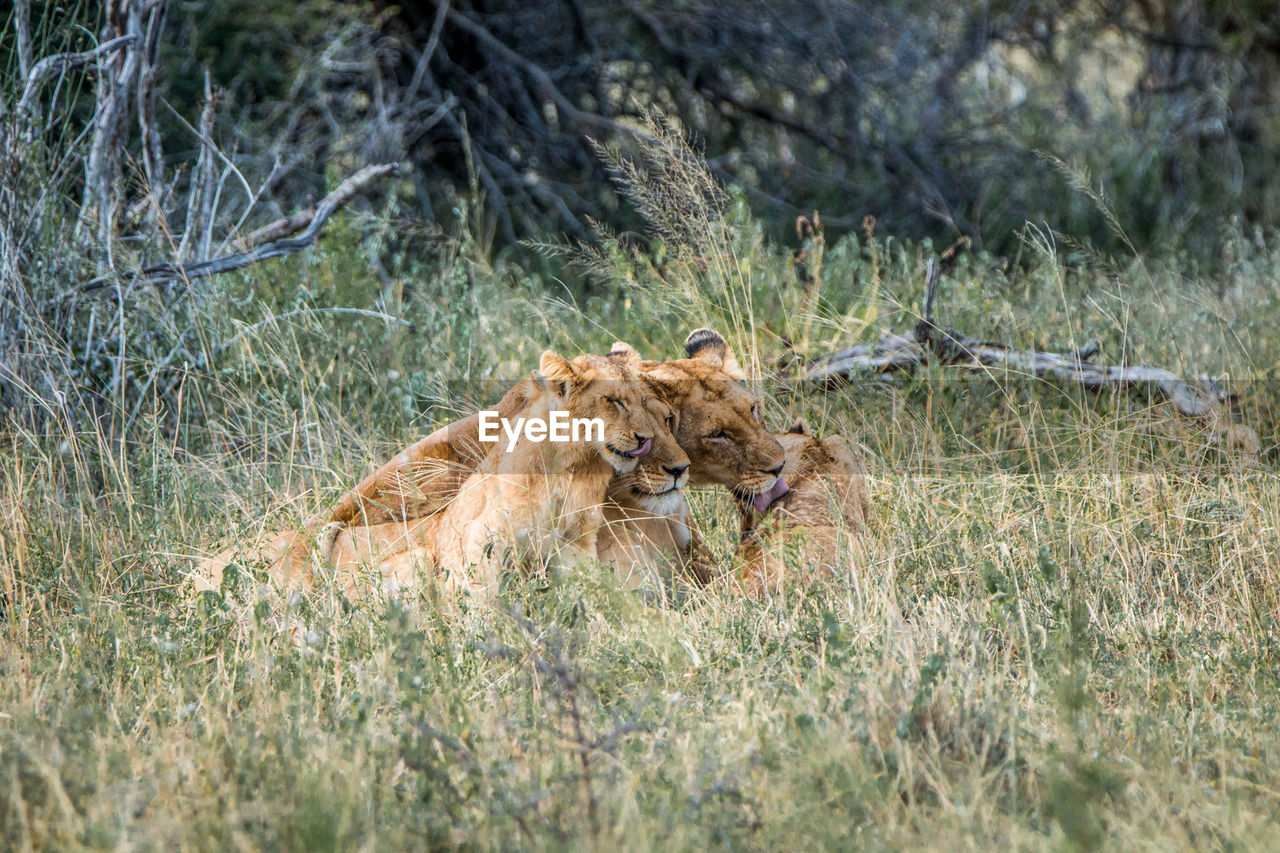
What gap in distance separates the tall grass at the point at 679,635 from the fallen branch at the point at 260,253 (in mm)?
269

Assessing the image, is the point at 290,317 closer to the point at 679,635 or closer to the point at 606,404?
the point at 606,404

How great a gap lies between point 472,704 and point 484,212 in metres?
7.07

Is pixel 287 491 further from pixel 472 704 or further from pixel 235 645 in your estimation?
pixel 472 704

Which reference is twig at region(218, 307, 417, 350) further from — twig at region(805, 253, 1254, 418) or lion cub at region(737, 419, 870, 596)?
lion cub at region(737, 419, 870, 596)

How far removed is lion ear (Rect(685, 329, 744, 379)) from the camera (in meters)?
4.45

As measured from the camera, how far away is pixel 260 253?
18.0 feet

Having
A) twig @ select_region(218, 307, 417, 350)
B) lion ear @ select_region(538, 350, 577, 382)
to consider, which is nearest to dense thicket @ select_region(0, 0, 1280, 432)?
twig @ select_region(218, 307, 417, 350)

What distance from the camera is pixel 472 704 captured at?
10.9 feet

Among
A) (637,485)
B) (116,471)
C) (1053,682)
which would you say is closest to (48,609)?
(116,471)

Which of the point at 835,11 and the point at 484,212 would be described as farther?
the point at 835,11

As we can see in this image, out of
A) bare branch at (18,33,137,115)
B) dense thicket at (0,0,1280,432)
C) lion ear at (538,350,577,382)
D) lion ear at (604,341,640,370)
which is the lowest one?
Answer: dense thicket at (0,0,1280,432)

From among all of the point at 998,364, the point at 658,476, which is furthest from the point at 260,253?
the point at 998,364

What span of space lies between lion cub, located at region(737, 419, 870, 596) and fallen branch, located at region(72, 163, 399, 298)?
209cm

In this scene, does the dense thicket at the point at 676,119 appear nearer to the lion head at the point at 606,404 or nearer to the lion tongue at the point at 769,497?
the lion tongue at the point at 769,497
